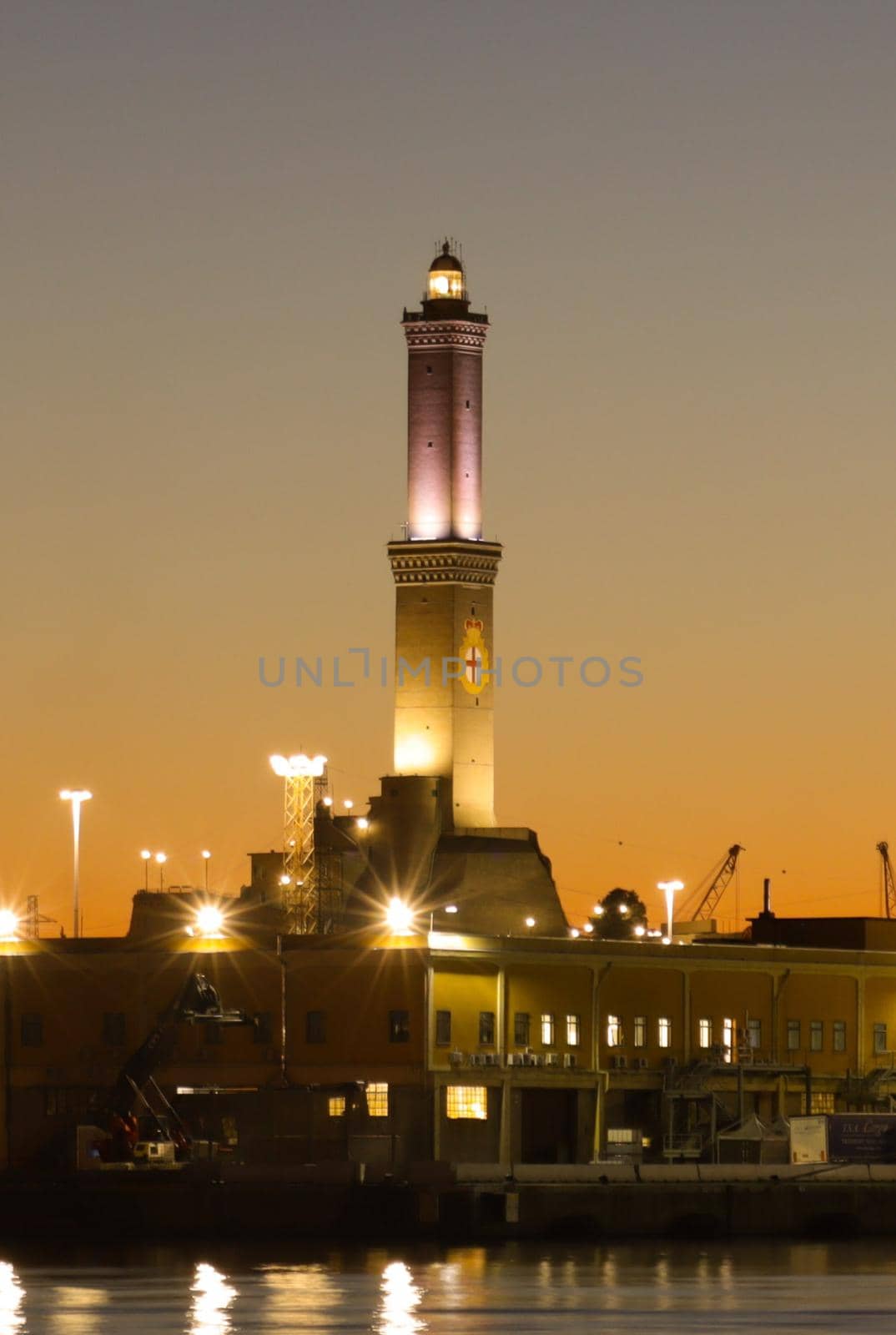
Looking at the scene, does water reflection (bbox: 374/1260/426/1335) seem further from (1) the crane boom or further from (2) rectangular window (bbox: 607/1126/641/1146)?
(2) rectangular window (bbox: 607/1126/641/1146)

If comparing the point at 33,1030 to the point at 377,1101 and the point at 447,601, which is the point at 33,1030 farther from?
the point at 447,601

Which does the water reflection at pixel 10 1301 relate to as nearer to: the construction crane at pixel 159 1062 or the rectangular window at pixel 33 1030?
the construction crane at pixel 159 1062

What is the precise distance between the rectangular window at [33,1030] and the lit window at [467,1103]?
15.9 m

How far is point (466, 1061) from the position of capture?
12756 centimetres

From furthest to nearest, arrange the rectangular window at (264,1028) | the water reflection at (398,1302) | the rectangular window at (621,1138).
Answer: the rectangular window at (621,1138)
the rectangular window at (264,1028)
the water reflection at (398,1302)

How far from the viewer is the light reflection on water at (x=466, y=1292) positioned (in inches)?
3376

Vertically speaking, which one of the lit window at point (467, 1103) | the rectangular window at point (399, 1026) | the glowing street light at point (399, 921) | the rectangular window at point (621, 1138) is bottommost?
the rectangular window at point (621, 1138)

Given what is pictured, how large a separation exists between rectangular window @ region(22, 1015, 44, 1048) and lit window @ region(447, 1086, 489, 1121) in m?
15.9

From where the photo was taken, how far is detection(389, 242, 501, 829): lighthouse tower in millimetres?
175250

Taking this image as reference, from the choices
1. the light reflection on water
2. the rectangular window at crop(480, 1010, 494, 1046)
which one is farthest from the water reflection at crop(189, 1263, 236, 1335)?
the rectangular window at crop(480, 1010, 494, 1046)

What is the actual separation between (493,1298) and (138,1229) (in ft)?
72.3

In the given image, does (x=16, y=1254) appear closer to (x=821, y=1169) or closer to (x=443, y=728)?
(x=821, y=1169)

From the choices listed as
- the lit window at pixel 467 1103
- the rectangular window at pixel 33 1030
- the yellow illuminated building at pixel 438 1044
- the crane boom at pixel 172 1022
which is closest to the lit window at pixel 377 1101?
the yellow illuminated building at pixel 438 1044

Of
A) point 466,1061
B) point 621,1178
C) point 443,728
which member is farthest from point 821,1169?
point 443,728
